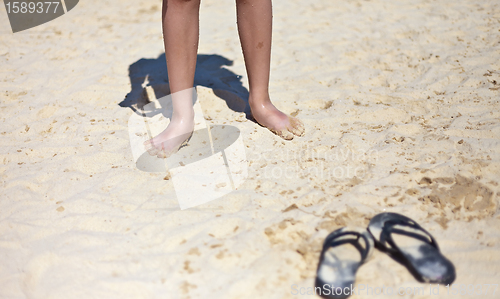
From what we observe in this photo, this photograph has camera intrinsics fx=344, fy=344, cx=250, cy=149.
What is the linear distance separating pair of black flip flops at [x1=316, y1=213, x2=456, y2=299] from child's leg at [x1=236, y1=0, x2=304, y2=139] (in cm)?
82

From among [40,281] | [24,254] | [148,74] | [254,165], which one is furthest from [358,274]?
[148,74]

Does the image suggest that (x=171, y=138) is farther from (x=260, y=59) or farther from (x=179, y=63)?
(x=260, y=59)

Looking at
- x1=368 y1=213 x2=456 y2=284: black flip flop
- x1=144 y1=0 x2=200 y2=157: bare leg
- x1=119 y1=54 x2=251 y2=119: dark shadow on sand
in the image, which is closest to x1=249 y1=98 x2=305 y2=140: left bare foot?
x1=119 y1=54 x2=251 y2=119: dark shadow on sand

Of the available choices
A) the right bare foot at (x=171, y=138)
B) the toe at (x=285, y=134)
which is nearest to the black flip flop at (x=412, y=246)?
the toe at (x=285, y=134)

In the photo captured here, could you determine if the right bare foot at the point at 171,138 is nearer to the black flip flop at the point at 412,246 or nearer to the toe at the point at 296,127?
the toe at the point at 296,127

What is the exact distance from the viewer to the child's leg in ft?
6.34

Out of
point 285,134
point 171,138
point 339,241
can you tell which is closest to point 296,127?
point 285,134

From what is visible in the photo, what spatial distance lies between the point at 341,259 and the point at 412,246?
0.29m

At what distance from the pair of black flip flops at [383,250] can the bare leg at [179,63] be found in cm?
110

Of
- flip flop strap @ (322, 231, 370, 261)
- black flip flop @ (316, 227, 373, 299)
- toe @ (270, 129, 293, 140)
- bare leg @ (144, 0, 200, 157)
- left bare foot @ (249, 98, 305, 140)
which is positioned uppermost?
bare leg @ (144, 0, 200, 157)

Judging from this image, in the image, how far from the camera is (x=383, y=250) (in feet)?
4.60

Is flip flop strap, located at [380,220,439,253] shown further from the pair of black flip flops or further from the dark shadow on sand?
the dark shadow on sand

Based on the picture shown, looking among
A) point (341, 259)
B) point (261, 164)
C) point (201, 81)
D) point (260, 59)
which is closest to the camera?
point (341, 259)

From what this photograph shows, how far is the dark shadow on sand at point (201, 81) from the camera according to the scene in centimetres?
254
